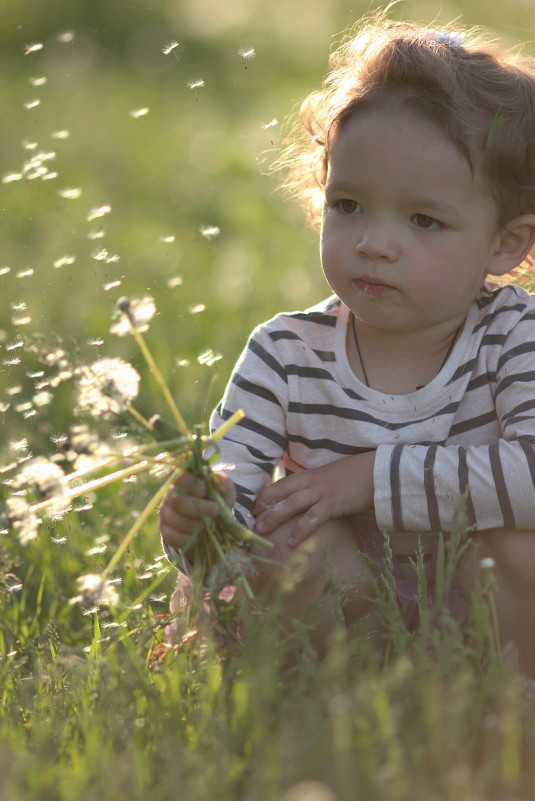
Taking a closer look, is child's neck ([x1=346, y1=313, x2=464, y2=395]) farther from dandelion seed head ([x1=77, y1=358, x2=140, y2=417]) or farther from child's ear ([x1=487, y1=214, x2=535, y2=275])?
dandelion seed head ([x1=77, y1=358, x2=140, y2=417])

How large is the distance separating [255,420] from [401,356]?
379mm

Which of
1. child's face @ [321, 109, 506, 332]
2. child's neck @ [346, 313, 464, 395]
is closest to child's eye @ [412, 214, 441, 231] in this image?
child's face @ [321, 109, 506, 332]

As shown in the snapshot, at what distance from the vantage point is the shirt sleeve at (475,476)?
2.10 metres

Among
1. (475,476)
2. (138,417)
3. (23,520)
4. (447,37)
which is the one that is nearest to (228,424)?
(138,417)

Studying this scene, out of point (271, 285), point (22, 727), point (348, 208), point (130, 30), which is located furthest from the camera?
point (130, 30)

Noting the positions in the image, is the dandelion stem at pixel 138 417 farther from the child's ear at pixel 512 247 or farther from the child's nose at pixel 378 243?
the child's ear at pixel 512 247

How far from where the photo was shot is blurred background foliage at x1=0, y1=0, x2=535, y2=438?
3820mm

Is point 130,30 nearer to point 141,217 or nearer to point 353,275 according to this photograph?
point 141,217

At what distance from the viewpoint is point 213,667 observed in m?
1.60

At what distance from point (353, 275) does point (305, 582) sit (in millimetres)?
681

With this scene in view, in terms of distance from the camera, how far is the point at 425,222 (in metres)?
2.25

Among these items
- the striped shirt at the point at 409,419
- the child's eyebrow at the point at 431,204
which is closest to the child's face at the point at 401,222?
the child's eyebrow at the point at 431,204

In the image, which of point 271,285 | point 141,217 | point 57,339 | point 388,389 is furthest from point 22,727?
point 141,217

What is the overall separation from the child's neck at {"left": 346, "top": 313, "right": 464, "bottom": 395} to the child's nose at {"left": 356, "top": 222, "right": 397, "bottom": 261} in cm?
26
